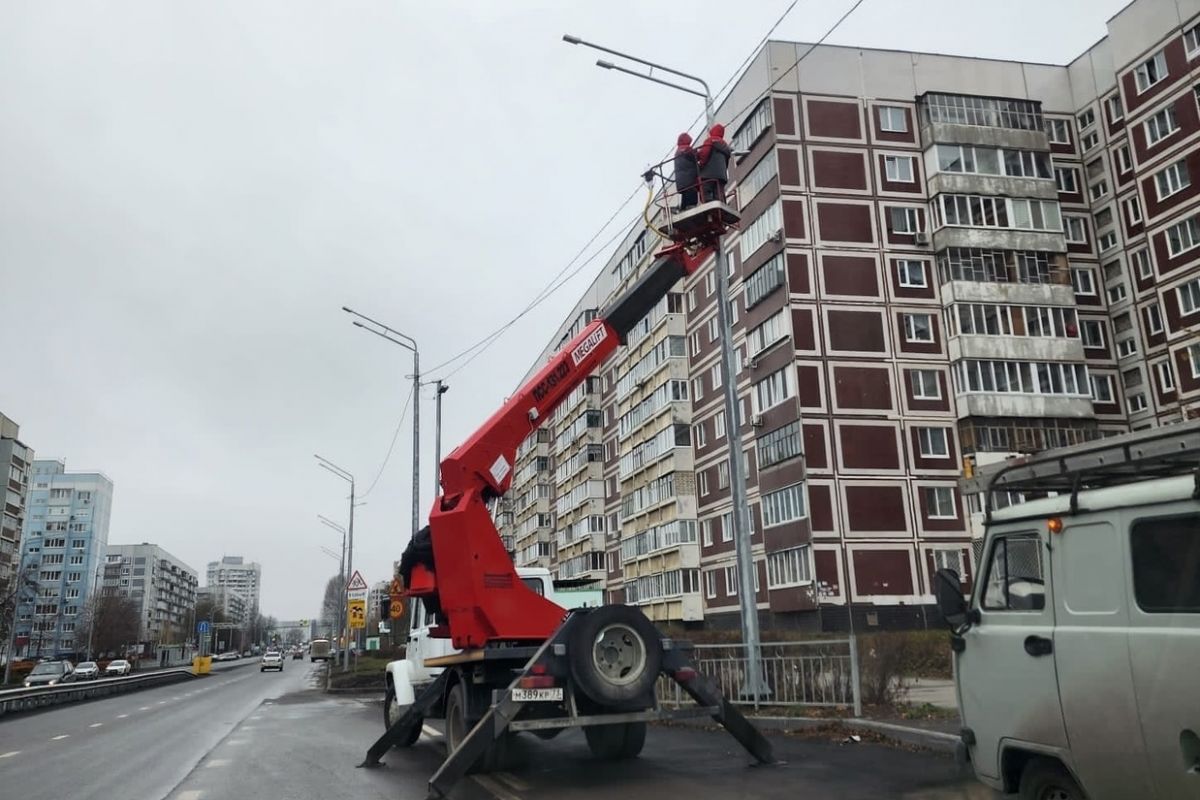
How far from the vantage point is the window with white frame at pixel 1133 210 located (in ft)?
143

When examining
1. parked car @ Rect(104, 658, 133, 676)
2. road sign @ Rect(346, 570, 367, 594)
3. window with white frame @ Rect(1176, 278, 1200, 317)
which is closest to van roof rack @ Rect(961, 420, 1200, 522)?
road sign @ Rect(346, 570, 367, 594)

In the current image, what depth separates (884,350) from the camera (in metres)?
39.7

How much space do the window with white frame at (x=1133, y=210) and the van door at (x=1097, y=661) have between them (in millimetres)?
45265

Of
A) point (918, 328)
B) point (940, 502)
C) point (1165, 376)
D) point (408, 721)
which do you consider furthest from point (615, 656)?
point (1165, 376)

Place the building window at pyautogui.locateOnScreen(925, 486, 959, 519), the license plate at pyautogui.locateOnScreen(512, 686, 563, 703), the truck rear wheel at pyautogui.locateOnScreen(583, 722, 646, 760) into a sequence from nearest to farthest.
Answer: the license plate at pyautogui.locateOnScreen(512, 686, 563, 703) → the truck rear wheel at pyautogui.locateOnScreen(583, 722, 646, 760) → the building window at pyautogui.locateOnScreen(925, 486, 959, 519)

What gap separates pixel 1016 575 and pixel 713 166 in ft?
25.5

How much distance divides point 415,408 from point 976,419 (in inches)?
906

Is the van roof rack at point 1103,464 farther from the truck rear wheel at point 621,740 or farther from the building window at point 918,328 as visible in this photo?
the building window at point 918,328

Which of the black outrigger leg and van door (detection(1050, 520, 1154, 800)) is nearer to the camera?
van door (detection(1050, 520, 1154, 800))

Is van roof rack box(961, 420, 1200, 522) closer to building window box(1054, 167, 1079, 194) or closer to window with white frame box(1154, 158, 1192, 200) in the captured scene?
window with white frame box(1154, 158, 1192, 200)

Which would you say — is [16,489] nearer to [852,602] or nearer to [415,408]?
[415,408]

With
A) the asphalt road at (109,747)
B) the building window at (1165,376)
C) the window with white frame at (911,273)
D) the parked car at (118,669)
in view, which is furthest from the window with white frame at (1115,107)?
the parked car at (118,669)

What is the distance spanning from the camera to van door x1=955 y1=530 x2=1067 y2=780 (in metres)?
5.42

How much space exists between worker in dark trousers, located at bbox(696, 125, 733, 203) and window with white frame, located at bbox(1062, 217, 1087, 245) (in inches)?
1564
